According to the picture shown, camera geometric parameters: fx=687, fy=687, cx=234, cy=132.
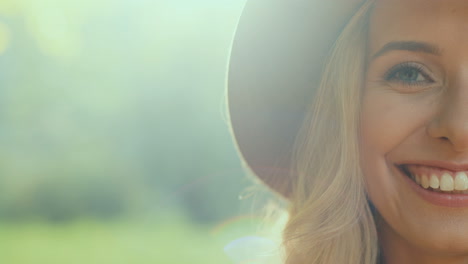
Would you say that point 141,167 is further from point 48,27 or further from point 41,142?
point 48,27

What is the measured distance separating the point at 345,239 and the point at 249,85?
700mm

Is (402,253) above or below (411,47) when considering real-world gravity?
below

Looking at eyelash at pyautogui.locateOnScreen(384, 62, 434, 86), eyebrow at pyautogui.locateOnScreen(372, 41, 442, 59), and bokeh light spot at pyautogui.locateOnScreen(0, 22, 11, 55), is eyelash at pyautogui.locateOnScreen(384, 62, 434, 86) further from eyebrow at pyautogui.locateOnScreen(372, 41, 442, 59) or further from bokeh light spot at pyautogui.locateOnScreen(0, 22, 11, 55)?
bokeh light spot at pyautogui.locateOnScreen(0, 22, 11, 55)

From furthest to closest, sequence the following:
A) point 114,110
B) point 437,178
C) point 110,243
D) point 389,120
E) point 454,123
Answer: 1. point 114,110
2. point 110,243
3. point 389,120
4. point 437,178
5. point 454,123

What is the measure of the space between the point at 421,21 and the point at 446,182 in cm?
53

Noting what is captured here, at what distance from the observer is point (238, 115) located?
2.74 meters

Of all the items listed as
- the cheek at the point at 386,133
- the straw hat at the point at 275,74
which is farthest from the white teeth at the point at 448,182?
the straw hat at the point at 275,74

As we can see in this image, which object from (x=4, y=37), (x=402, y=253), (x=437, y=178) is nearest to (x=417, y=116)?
(x=437, y=178)

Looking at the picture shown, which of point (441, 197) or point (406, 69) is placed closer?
point (441, 197)

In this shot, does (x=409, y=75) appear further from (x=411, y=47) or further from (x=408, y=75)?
(x=411, y=47)

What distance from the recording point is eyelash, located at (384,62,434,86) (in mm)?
2314

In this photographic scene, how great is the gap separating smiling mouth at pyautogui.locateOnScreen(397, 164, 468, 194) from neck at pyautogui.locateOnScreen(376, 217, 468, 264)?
248 millimetres

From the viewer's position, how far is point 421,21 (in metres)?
2.25

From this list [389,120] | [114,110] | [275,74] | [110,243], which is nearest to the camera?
[389,120]
